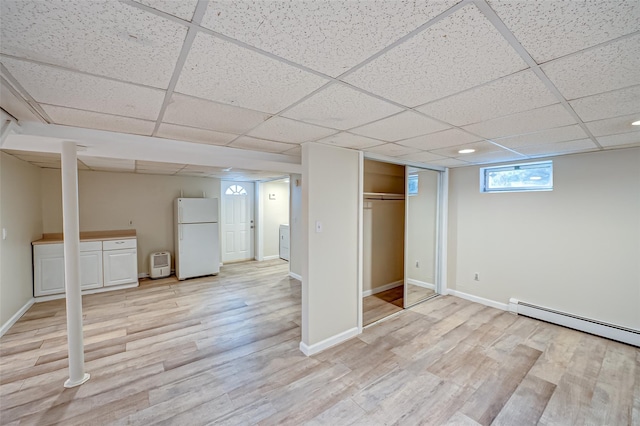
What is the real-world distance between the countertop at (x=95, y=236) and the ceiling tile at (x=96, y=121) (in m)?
3.38

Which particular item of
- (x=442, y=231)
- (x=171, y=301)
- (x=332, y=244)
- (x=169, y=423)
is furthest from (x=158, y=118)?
(x=442, y=231)

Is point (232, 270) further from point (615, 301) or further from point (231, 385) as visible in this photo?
point (615, 301)

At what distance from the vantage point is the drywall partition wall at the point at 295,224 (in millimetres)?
5382

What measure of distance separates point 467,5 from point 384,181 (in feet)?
13.5

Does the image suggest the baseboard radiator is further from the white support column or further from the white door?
the white door

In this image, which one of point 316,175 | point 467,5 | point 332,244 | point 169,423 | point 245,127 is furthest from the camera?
point 332,244

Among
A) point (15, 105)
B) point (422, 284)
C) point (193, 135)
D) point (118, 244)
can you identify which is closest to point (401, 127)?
point (193, 135)

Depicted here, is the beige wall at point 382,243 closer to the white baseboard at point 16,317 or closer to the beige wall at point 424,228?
the beige wall at point 424,228

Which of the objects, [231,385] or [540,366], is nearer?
[231,385]

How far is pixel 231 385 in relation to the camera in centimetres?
235

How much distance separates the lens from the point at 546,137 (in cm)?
252

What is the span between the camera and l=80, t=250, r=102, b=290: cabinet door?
4535 millimetres

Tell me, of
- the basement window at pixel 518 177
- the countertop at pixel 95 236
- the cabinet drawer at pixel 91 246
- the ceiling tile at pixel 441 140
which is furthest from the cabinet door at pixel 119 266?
the basement window at pixel 518 177

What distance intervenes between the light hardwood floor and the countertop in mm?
1126
